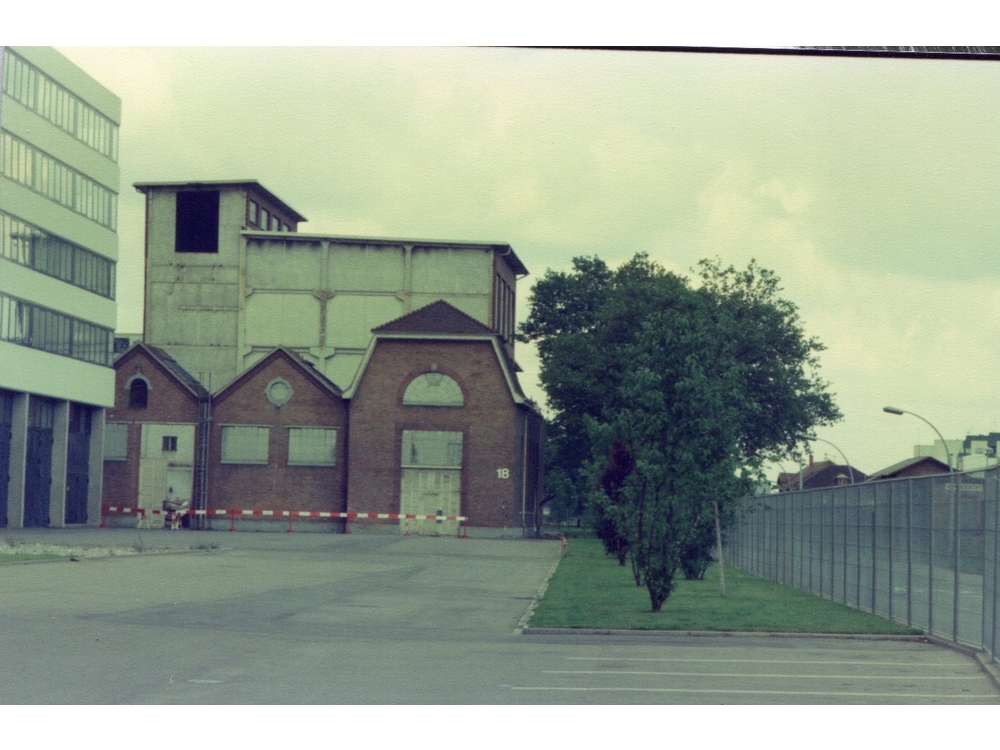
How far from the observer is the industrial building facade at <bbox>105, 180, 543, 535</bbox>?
6062cm

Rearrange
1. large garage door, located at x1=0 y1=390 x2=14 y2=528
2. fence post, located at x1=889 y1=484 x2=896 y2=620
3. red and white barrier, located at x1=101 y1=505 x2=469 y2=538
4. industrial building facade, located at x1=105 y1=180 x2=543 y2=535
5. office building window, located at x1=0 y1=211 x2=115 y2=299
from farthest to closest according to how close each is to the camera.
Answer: red and white barrier, located at x1=101 y1=505 x2=469 y2=538, industrial building facade, located at x1=105 y1=180 x2=543 y2=535, large garage door, located at x1=0 y1=390 x2=14 y2=528, office building window, located at x1=0 y1=211 x2=115 y2=299, fence post, located at x1=889 y1=484 x2=896 y2=620

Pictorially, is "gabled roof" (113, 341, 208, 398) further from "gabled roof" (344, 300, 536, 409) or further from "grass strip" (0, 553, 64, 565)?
"grass strip" (0, 553, 64, 565)

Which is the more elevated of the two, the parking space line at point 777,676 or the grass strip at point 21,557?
the parking space line at point 777,676

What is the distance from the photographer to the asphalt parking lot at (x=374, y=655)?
45.5 feet

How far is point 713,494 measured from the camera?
81.1ft

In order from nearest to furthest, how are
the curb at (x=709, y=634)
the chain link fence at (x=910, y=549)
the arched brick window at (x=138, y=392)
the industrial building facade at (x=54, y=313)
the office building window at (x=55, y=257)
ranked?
the chain link fence at (x=910, y=549) → the curb at (x=709, y=634) → the industrial building facade at (x=54, y=313) → the office building window at (x=55, y=257) → the arched brick window at (x=138, y=392)

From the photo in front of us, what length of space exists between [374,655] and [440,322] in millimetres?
46134

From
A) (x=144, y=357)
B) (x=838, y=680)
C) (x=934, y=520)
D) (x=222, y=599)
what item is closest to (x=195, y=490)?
(x=144, y=357)

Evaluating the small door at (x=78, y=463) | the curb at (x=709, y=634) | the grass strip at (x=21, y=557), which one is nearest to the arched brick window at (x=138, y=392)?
the small door at (x=78, y=463)

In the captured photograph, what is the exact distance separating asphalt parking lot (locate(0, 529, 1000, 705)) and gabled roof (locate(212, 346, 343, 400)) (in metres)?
35.7

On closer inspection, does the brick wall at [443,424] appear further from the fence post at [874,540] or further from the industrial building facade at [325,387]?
the fence post at [874,540]

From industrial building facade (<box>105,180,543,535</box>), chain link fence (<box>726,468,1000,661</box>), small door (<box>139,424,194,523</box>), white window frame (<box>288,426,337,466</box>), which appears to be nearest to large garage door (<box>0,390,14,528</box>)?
industrial building facade (<box>105,180,543,535</box>)

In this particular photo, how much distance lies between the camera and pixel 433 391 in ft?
211

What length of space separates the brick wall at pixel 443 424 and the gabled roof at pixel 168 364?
7.95 meters
